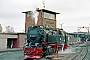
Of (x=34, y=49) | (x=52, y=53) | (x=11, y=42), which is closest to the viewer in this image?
(x=34, y=49)

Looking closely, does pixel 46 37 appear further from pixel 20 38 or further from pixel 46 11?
pixel 46 11

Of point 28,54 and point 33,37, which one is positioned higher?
point 33,37

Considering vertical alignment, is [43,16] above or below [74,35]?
above

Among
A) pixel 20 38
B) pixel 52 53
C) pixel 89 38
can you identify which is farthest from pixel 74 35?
pixel 52 53

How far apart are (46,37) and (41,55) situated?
2712 mm

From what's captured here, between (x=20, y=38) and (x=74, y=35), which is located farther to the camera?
(x=74, y=35)

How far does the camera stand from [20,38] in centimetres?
5206

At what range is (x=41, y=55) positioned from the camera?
66.8 ft

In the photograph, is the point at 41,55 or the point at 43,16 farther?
the point at 43,16

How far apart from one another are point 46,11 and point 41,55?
5943cm

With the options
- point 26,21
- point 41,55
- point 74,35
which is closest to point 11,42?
point 26,21

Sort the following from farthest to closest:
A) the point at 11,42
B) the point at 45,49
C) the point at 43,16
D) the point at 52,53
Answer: the point at 43,16, the point at 11,42, the point at 52,53, the point at 45,49

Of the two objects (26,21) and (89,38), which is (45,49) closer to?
(26,21)

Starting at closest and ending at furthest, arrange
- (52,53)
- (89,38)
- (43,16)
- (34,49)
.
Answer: (34,49), (52,53), (43,16), (89,38)
